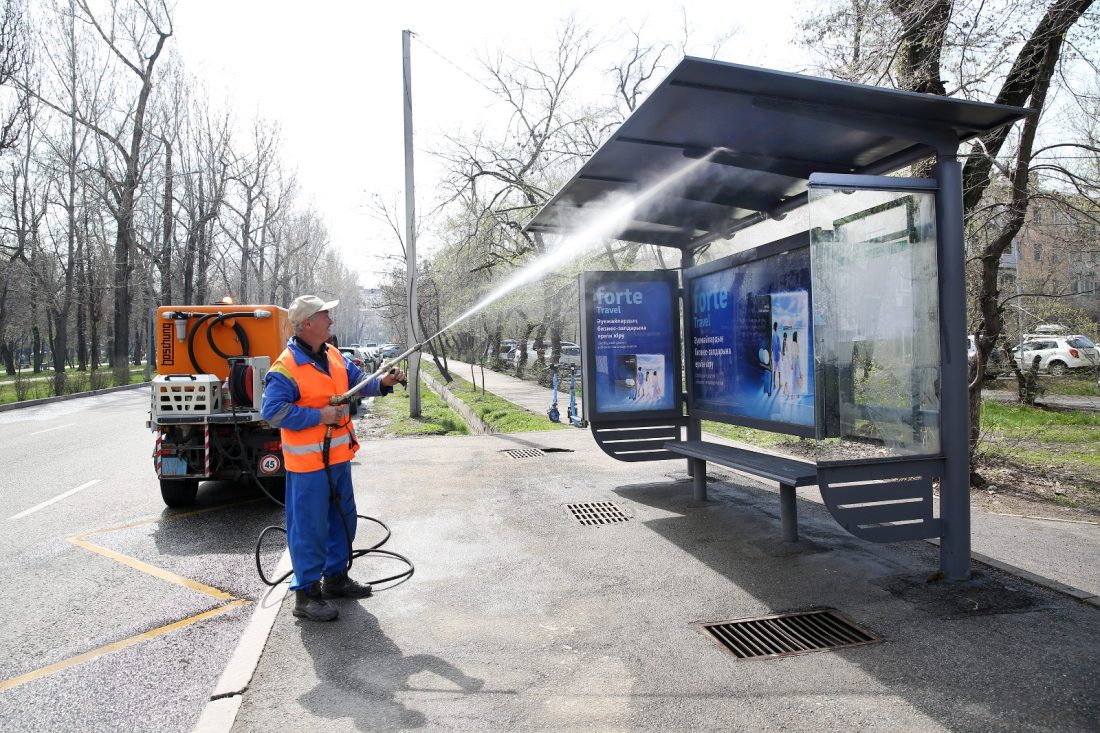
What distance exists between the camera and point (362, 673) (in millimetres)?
3602

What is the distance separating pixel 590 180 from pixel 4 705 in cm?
582

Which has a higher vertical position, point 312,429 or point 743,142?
point 743,142

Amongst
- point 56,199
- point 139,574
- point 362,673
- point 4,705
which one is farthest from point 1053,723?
point 56,199

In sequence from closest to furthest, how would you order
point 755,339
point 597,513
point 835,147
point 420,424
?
point 835,147 < point 755,339 < point 597,513 < point 420,424

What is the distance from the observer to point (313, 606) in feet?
14.2

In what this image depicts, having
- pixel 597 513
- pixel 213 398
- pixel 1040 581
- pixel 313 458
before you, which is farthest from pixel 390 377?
pixel 1040 581

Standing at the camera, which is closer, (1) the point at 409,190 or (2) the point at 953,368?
(2) the point at 953,368

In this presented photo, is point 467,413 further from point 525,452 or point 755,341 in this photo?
point 755,341

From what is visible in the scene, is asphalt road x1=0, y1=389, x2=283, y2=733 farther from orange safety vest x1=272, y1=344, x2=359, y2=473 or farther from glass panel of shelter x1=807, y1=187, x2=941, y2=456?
glass panel of shelter x1=807, y1=187, x2=941, y2=456

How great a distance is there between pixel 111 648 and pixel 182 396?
3.64 m

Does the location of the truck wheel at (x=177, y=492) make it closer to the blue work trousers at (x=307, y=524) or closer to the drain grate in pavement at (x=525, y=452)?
the blue work trousers at (x=307, y=524)

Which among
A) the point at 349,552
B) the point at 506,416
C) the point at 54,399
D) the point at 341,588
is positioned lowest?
the point at 341,588

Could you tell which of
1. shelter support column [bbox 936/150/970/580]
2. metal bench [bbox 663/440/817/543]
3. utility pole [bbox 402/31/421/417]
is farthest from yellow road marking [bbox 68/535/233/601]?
utility pole [bbox 402/31/421/417]

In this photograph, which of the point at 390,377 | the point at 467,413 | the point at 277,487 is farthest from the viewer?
the point at 467,413
